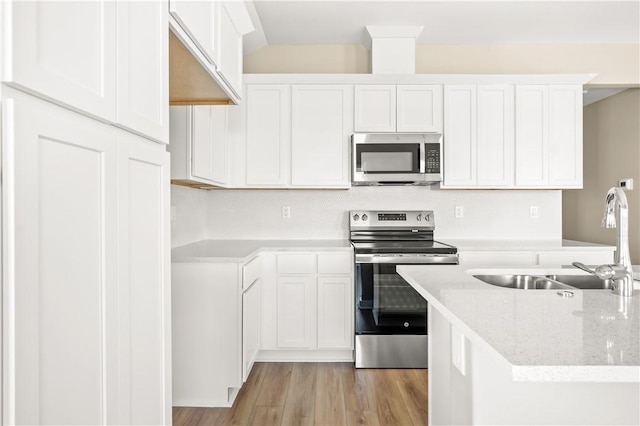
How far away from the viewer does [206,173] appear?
271 cm

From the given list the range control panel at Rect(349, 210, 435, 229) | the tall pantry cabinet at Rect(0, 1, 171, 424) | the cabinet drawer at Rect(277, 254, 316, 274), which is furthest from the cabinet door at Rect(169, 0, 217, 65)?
the range control panel at Rect(349, 210, 435, 229)

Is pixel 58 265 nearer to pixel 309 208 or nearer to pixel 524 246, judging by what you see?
pixel 309 208

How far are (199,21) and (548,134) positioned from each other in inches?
117

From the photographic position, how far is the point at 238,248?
301 cm

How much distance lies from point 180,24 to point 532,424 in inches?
61.8

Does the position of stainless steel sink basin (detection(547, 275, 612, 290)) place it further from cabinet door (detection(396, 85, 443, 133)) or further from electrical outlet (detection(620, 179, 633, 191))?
cabinet door (detection(396, 85, 443, 133))

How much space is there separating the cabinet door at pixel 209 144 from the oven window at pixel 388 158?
1051 mm

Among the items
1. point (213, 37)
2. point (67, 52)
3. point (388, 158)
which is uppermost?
point (213, 37)

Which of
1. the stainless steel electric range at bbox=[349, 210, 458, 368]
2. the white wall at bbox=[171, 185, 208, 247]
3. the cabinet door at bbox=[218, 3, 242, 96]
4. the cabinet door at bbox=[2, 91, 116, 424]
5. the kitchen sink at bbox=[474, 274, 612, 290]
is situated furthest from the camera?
the stainless steel electric range at bbox=[349, 210, 458, 368]

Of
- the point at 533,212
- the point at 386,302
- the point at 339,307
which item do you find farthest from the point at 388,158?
the point at 533,212

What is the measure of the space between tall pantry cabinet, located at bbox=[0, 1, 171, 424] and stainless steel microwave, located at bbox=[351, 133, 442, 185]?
2251 mm

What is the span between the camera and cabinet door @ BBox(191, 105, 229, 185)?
98.1 inches

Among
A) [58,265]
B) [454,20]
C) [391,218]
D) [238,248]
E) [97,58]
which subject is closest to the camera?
[58,265]

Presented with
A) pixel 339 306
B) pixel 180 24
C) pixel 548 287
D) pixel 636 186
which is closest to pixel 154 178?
pixel 180 24
